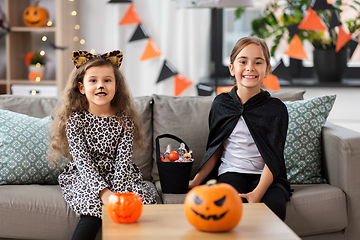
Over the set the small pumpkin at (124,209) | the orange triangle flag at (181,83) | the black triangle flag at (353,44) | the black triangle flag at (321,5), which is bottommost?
the small pumpkin at (124,209)

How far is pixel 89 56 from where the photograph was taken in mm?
1892

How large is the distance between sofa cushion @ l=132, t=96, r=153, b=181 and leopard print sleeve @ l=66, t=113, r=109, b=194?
36cm

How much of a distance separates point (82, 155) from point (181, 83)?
1787 mm

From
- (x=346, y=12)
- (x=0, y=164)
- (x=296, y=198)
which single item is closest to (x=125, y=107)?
(x=0, y=164)

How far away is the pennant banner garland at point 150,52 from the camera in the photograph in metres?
3.45

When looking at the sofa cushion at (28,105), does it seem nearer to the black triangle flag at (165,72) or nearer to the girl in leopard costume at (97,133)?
the girl in leopard costume at (97,133)

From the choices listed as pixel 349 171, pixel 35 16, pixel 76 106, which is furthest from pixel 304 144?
pixel 35 16

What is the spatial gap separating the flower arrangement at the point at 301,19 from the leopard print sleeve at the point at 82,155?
1.95 meters

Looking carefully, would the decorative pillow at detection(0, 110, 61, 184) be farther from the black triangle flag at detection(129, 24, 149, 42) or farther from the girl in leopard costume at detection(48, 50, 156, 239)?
the black triangle flag at detection(129, 24, 149, 42)

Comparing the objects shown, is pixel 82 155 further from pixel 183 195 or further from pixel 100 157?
pixel 183 195

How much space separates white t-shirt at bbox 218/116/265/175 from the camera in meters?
1.87

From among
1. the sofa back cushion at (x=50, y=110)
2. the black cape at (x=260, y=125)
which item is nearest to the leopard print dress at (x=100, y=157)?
the sofa back cushion at (x=50, y=110)

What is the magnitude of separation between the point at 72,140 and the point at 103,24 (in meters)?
2.00

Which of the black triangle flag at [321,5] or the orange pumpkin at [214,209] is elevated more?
the black triangle flag at [321,5]
